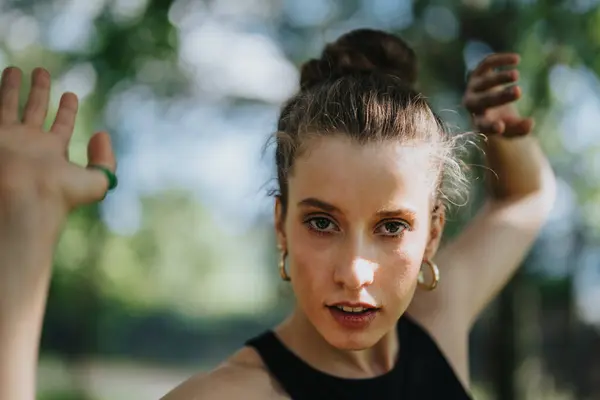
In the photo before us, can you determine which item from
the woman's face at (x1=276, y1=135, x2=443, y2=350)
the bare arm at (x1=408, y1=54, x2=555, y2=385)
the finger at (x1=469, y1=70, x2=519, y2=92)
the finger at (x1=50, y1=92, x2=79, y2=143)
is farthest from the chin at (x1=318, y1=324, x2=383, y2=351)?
the finger at (x1=469, y1=70, x2=519, y2=92)

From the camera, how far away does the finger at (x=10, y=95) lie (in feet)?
4.03

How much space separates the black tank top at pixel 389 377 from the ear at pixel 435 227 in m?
0.30

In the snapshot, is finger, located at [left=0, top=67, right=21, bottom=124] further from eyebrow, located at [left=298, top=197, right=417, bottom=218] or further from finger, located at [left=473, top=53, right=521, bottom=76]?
finger, located at [left=473, top=53, right=521, bottom=76]

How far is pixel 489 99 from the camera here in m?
2.14

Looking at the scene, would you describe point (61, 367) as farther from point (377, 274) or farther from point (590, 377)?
point (377, 274)

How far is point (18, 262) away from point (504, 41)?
12.2ft

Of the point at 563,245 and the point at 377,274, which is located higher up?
the point at 563,245

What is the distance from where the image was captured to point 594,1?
4.06 m

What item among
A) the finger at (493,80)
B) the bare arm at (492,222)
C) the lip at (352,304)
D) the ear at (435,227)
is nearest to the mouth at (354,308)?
the lip at (352,304)

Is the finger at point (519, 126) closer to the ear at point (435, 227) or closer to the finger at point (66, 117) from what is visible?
the ear at point (435, 227)

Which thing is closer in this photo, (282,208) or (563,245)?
(282,208)

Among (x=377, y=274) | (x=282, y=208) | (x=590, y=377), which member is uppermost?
(x=282, y=208)

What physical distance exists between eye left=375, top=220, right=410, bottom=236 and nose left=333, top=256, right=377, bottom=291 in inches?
2.9

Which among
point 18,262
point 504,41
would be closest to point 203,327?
point 504,41
